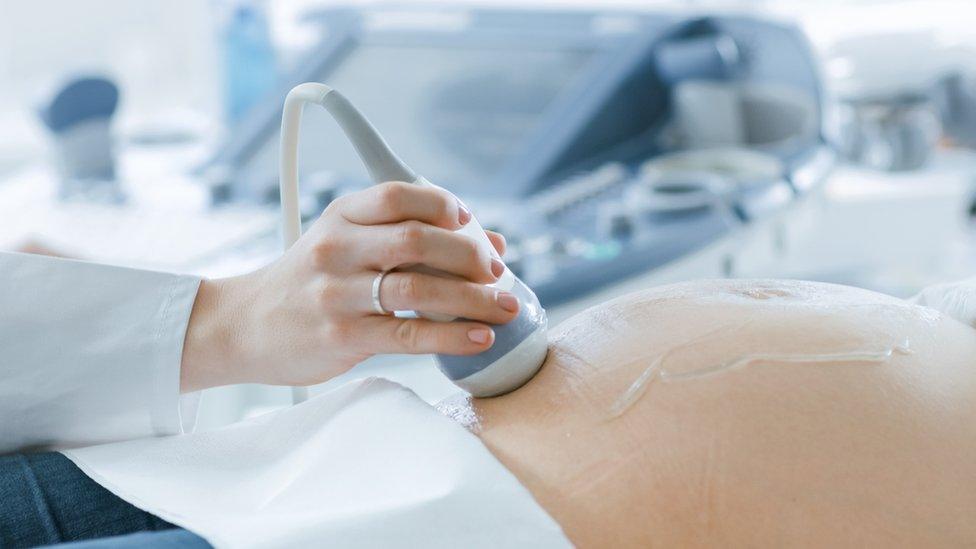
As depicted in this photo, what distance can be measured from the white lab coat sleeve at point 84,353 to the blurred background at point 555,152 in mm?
422

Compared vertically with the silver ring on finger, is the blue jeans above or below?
below

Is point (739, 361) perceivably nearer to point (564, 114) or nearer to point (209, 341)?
point (209, 341)

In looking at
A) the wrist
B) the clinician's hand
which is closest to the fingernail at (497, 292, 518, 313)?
the clinician's hand

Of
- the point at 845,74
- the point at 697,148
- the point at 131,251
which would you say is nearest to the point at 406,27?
the point at 697,148

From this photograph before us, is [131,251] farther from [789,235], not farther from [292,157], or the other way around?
[789,235]

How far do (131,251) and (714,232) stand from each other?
2.69ft

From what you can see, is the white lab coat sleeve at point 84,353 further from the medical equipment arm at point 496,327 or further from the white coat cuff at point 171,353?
the medical equipment arm at point 496,327

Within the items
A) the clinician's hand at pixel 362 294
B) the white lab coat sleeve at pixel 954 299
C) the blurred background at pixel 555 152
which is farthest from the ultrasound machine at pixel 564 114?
the clinician's hand at pixel 362 294

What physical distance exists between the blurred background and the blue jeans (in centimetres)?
48

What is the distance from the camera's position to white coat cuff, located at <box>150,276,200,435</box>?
85 centimetres

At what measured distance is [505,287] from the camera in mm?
736

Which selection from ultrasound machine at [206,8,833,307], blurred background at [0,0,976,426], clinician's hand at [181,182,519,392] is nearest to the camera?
clinician's hand at [181,182,519,392]

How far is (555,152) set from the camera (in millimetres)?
1677

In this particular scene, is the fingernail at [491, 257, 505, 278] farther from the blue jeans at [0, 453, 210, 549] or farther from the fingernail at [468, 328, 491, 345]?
the blue jeans at [0, 453, 210, 549]
